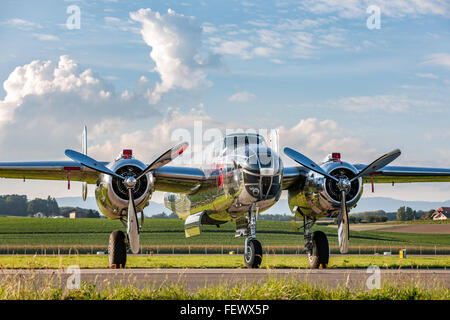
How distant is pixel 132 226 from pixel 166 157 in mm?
2859

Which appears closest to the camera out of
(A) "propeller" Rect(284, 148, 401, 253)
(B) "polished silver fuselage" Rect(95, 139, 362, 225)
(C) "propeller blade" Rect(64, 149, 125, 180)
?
(B) "polished silver fuselage" Rect(95, 139, 362, 225)

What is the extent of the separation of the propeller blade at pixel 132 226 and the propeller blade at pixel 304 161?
20.7ft

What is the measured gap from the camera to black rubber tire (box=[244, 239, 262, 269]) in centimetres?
1872

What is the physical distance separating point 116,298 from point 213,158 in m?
11.5

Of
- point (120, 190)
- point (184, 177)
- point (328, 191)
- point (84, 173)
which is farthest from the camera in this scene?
point (84, 173)

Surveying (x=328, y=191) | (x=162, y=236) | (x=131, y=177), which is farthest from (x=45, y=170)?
(x=162, y=236)

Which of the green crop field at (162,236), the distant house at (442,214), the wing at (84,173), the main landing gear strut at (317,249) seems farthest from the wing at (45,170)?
the distant house at (442,214)

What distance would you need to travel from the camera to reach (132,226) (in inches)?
779

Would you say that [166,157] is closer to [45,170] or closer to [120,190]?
[120,190]

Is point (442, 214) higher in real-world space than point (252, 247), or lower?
lower

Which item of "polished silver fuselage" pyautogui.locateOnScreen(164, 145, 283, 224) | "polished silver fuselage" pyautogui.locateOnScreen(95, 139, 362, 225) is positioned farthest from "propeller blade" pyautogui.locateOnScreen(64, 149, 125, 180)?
"polished silver fuselage" pyautogui.locateOnScreen(164, 145, 283, 224)

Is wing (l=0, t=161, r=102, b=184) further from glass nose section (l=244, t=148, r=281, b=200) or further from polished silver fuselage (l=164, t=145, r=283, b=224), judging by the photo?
glass nose section (l=244, t=148, r=281, b=200)

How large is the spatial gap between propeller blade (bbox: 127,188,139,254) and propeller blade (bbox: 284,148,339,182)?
632cm

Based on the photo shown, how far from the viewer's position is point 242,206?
64.0 feet
